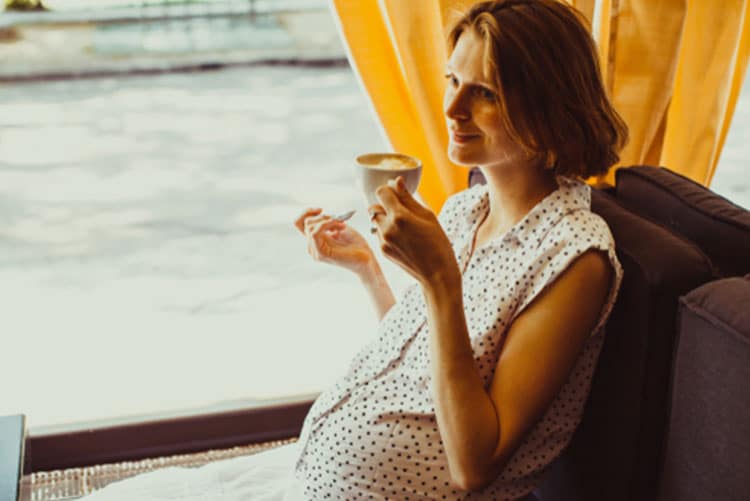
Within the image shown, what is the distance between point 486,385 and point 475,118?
0.34 m

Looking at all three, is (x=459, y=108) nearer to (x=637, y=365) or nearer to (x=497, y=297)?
(x=497, y=297)

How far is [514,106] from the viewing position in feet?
3.31

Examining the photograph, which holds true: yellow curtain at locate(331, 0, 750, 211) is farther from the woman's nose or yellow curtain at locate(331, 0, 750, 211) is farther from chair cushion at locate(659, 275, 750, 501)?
chair cushion at locate(659, 275, 750, 501)

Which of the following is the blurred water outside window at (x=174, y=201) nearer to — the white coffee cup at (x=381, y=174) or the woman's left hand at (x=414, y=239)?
the white coffee cup at (x=381, y=174)

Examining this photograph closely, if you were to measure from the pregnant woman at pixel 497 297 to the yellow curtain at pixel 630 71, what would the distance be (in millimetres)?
545

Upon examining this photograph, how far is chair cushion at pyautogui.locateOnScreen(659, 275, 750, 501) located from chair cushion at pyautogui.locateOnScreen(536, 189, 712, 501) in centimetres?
3

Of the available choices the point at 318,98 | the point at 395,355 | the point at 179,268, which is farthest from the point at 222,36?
the point at 395,355

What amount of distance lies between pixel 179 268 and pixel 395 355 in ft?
7.16

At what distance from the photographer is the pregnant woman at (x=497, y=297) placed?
0.96 m

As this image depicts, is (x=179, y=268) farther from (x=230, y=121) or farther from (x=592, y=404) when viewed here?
(x=592, y=404)

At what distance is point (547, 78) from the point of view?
100cm

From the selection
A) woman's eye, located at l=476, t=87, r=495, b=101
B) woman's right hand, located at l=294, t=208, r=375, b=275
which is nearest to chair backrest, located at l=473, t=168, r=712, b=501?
woman's eye, located at l=476, t=87, r=495, b=101

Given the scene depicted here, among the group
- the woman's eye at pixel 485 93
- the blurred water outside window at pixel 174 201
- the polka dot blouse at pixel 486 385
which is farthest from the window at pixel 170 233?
the woman's eye at pixel 485 93

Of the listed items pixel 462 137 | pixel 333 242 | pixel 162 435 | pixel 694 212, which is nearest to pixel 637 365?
pixel 694 212
